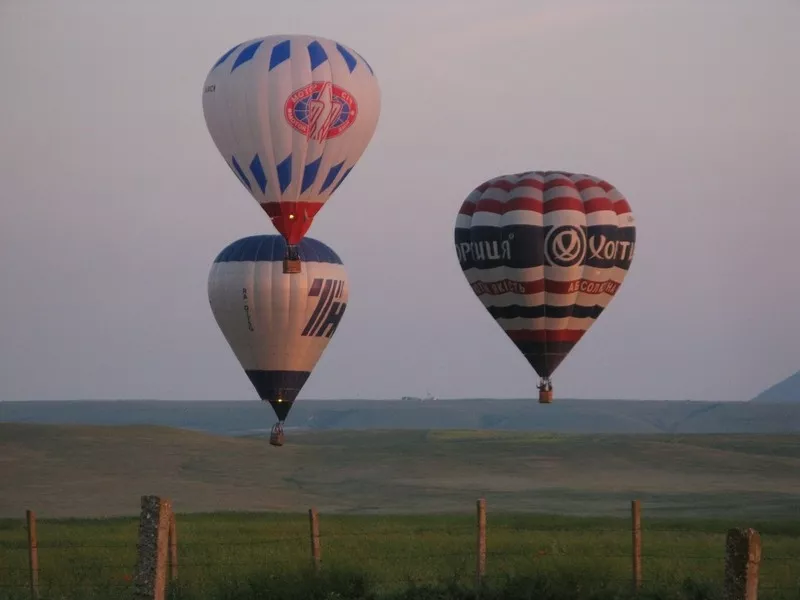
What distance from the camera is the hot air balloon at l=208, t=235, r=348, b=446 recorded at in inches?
1668

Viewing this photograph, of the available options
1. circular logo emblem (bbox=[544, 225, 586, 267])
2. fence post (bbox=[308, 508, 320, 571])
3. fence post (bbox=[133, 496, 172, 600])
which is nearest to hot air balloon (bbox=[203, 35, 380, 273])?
circular logo emblem (bbox=[544, 225, 586, 267])

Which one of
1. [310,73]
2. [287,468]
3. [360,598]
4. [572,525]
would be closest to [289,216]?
[310,73]

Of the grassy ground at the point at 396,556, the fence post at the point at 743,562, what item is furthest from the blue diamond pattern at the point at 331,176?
the fence post at the point at 743,562

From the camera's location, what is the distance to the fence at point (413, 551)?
14.1m

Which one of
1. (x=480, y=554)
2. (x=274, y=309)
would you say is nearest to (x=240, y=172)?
(x=274, y=309)

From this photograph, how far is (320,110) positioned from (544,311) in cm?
723

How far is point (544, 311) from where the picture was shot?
1501 inches

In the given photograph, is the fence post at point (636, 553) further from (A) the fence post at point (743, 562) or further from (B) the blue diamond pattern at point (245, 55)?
(B) the blue diamond pattern at point (245, 55)

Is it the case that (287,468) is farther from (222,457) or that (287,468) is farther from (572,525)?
(572,525)

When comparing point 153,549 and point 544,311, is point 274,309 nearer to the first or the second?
point 544,311

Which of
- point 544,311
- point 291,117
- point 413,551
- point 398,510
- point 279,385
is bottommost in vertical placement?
point 398,510

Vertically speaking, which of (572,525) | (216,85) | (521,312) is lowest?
(572,525)

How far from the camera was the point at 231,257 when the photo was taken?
4331 centimetres

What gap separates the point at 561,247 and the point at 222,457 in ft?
125
